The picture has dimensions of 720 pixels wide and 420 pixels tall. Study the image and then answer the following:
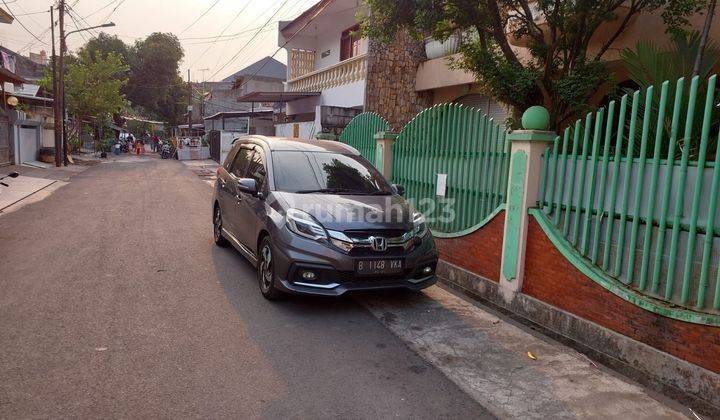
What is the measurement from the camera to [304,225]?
488cm

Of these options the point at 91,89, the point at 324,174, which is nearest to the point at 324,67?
the point at 324,174

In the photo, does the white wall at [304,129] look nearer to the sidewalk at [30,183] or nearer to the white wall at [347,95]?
the white wall at [347,95]

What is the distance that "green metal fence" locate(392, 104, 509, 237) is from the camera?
18.9 feet

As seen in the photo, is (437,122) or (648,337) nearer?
(648,337)

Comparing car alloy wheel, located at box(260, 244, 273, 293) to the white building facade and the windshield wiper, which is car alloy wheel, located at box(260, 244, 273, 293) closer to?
the windshield wiper

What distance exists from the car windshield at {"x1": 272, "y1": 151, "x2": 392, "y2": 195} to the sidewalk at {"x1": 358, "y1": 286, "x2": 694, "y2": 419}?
1.31 m

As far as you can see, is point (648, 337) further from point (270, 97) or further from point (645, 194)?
point (270, 97)

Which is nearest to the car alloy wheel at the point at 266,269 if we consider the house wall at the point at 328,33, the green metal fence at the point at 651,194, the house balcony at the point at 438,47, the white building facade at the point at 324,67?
the green metal fence at the point at 651,194

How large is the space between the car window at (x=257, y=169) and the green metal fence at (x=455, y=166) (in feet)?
7.68

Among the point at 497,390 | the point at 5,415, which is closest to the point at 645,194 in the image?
the point at 497,390

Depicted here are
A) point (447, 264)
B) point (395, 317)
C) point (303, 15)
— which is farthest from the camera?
point (303, 15)

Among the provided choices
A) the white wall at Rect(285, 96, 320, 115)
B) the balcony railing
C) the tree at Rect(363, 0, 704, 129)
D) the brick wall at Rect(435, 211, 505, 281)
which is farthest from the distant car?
the white wall at Rect(285, 96, 320, 115)

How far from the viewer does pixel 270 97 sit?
19281 mm

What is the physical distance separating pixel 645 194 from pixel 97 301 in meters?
5.07
